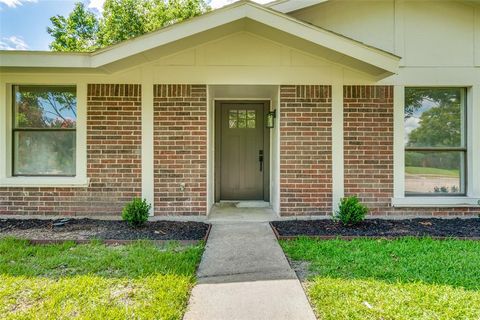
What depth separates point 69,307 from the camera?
260cm

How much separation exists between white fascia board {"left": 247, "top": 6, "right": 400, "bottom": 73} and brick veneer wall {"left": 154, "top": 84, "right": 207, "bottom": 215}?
1611mm

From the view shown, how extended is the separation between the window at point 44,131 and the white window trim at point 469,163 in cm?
596

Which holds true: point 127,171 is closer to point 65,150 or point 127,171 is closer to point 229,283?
point 65,150

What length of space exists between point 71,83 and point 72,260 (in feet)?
11.3

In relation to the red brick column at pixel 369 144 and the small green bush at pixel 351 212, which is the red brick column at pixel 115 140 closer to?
the small green bush at pixel 351 212

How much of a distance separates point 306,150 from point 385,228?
1.83 meters

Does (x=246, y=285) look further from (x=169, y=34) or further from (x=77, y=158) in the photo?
(x=77, y=158)

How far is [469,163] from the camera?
590cm

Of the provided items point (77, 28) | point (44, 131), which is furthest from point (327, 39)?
point (77, 28)

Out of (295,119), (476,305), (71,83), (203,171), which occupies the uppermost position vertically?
(71,83)

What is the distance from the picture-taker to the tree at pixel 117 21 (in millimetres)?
20406

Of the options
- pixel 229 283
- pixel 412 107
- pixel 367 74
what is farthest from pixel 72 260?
pixel 412 107

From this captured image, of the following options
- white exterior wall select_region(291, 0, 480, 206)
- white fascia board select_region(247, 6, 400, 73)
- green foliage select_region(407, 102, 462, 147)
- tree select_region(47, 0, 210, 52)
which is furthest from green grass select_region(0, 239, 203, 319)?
tree select_region(47, 0, 210, 52)

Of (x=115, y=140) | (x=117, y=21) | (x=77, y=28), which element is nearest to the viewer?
(x=115, y=140)
